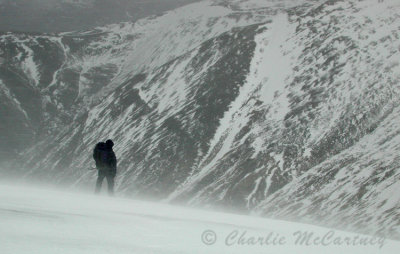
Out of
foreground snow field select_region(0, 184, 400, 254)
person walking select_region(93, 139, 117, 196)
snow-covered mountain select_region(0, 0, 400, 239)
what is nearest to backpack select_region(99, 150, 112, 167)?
person walking select_region(93, 139, 117, 196)

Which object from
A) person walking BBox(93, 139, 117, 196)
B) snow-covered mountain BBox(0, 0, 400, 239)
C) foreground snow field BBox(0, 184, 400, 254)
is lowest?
foreground snow field BBox(0, 184, 400, 254)

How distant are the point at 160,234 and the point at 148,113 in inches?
7629

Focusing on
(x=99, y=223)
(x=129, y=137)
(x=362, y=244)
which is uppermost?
(x=129, y=137)

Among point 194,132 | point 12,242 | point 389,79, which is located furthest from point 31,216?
point 194,132

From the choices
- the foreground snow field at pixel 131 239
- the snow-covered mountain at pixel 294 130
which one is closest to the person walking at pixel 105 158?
the foreground snow field at pixel 131 239

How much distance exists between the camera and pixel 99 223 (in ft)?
24.0

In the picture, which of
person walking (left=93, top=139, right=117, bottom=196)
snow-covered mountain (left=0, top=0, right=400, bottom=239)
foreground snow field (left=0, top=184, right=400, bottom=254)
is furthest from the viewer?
snow-covered mountain (left=0, top=0, right=400, bottom=239)

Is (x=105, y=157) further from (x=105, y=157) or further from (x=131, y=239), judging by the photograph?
(x=131, y=239)

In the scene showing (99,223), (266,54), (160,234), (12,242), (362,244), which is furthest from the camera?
(266,54)

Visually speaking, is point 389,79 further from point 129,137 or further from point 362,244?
point 362,244

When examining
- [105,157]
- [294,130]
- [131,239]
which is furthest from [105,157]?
[294,130]

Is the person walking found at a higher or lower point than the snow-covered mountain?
lower

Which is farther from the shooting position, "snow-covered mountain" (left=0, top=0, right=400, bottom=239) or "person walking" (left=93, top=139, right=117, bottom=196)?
"snow-covered mountain" (left=0, top=0, right=400, bottom=239)

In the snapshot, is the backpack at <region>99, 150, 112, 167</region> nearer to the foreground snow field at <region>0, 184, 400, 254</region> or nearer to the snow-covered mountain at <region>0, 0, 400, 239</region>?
the foreground snow field at <region>0, 184, 400, 254</region>
